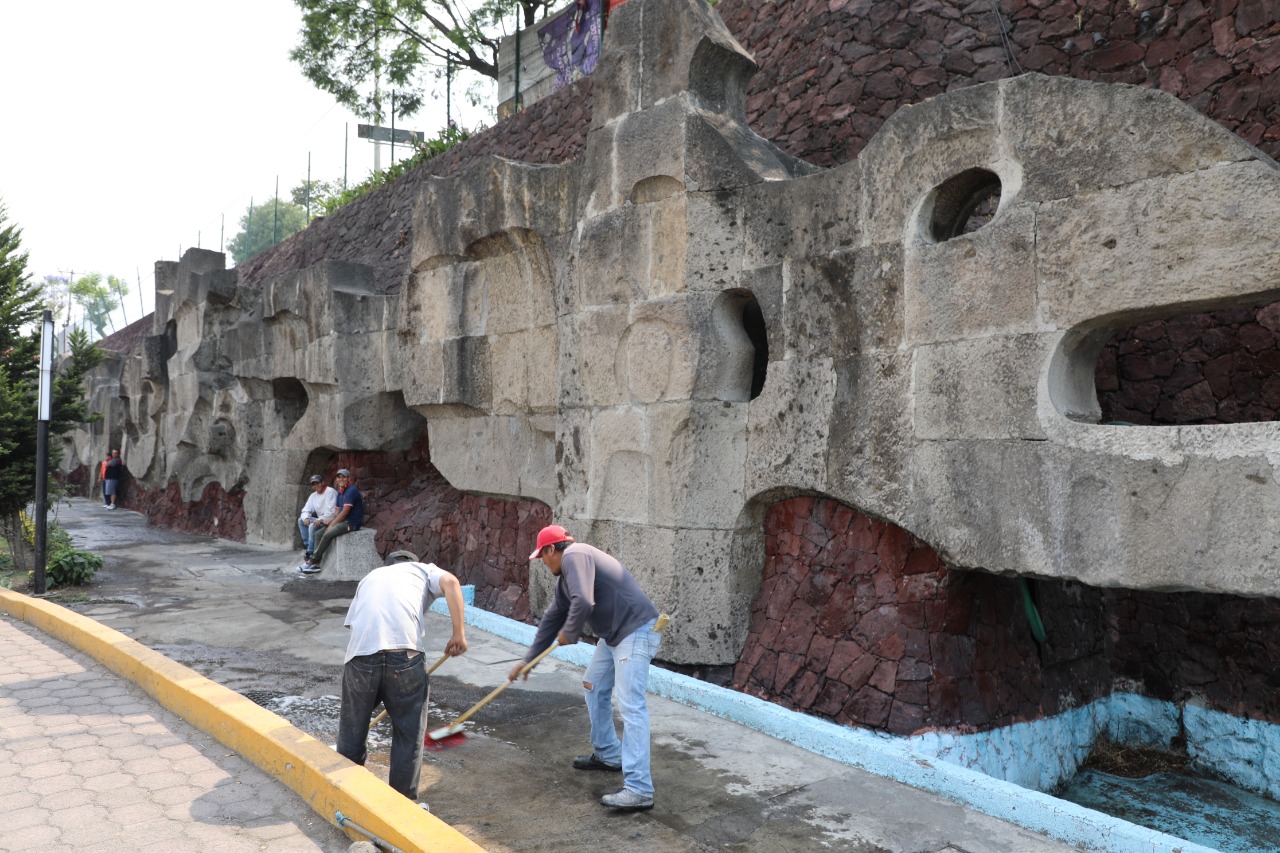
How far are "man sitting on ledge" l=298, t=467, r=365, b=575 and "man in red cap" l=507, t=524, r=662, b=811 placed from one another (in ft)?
21.3

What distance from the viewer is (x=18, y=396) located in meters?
10.3

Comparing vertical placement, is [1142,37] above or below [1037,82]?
above

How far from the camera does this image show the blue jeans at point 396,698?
13.8 ft

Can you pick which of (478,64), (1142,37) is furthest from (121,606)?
(478,64)

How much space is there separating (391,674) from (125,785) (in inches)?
50.1

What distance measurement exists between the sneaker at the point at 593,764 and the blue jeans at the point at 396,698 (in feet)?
3.14

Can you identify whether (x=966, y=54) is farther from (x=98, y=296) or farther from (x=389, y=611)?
(x=98, y=296)

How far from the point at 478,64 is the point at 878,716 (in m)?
19.4

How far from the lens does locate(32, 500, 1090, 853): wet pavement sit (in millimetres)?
4141

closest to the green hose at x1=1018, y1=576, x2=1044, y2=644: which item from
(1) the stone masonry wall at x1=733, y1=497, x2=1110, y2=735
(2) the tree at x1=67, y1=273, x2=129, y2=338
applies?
(1) the stone masonry wall at x1=733, y1=497, x2=1110, y2=735

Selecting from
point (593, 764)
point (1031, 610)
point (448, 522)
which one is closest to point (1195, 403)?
point (1031, 610)

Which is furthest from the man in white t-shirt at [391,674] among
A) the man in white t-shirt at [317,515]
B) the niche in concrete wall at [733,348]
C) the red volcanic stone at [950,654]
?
the man in white t-shirt at [317,515]

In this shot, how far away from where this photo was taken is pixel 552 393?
8375 millimetres

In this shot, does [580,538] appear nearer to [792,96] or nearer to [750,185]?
[750,185]
